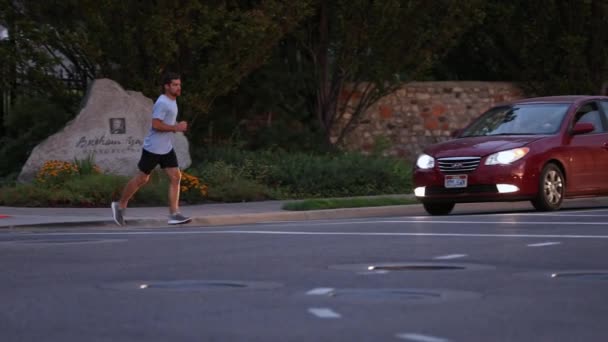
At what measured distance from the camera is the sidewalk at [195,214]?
17500 millimetres

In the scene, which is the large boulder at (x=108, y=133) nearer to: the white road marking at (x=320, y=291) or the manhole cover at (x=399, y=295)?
the white road marking at (x=320, y=291)

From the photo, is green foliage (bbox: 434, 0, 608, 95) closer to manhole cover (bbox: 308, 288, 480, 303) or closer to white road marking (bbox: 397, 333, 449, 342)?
manhole cover (bbox: 308, 288, 480, 303)

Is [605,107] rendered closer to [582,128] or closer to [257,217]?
[582,128]

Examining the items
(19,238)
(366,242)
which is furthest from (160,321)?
(19,238)

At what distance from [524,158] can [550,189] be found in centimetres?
67

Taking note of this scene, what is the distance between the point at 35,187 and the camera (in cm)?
2067

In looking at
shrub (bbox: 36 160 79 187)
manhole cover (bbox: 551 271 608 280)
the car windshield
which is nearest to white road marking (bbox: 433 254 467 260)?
manhole cover (bbox: 551 271 608 280)

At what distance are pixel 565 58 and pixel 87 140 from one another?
11782 mm

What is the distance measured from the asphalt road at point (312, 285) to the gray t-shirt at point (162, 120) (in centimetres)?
218

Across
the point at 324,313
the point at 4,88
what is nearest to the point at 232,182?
the point at 4,88

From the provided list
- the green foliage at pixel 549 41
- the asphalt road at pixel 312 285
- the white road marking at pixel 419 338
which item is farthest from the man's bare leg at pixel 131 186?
the green foliage at pixel 549 41

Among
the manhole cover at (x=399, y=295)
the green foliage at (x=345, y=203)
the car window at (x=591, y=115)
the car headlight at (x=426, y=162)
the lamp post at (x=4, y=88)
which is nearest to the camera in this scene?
the manhole cover at (x=399, y=295)

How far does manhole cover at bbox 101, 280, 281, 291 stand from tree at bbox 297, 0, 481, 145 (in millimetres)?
16595

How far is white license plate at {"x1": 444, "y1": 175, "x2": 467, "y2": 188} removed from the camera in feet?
59.9
